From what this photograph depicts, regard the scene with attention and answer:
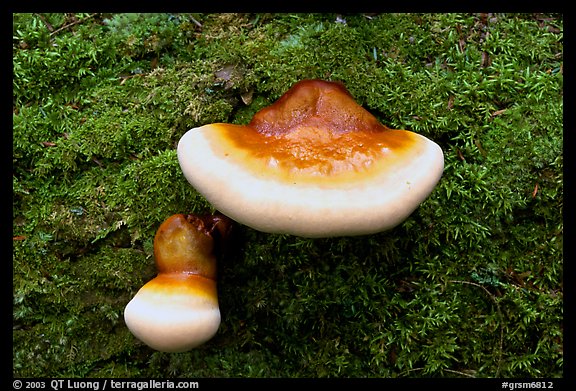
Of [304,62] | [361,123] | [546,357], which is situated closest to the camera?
[361,123]

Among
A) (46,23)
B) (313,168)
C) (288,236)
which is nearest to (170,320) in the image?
(288,236)

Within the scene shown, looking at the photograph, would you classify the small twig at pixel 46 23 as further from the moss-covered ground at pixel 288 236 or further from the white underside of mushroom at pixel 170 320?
the white underside of mushroom at pixel 170 320

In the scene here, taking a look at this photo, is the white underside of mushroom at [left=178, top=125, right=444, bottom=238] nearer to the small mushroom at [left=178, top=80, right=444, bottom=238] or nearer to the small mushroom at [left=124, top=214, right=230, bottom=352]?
the small mushroom at [left=178, top=80, right=444, bottom=238]

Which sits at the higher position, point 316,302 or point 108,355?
point 316,302

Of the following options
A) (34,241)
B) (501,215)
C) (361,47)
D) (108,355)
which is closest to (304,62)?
(361,47)

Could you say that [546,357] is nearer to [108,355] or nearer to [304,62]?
[304,62]

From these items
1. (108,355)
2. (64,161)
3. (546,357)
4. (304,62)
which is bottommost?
(108,355)
